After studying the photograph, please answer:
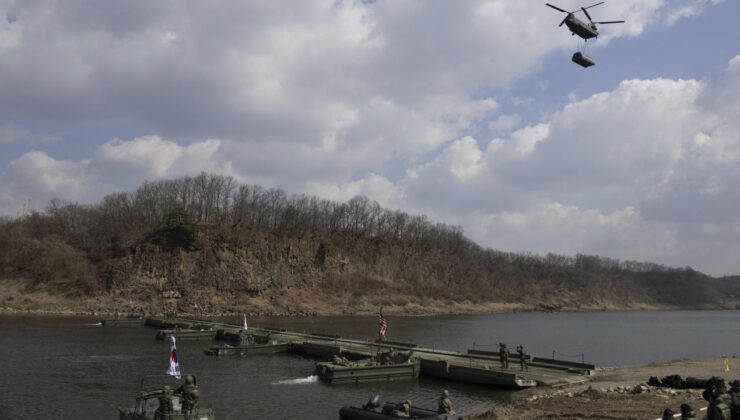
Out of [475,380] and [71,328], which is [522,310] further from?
[475,380]

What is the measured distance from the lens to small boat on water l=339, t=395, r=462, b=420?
2390 centimetres

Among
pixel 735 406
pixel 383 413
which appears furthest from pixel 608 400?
pixel 735 406

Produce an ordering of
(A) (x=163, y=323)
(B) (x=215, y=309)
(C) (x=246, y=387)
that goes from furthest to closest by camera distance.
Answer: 1. (B) (x=215, y=309)
2. (A) (x=163, y=323)
3. (C) (x=246, y=387)

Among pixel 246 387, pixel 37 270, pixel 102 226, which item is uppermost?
pixel 102 226

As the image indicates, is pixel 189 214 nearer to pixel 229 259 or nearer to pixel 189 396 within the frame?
pixel 229 259

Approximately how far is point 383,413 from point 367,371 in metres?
12.6

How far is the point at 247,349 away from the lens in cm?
5359

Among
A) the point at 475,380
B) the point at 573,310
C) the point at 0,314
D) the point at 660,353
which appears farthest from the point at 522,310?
the point at 475,380

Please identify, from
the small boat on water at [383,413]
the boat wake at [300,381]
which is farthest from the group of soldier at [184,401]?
the boat wake at [300,381]

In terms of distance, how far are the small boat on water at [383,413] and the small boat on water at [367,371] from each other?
9.79m

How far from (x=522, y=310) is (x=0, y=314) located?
133 metres

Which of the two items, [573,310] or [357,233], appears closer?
[357,233]

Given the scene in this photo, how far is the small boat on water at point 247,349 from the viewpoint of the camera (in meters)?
52.2

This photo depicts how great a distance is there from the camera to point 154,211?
15888cm
